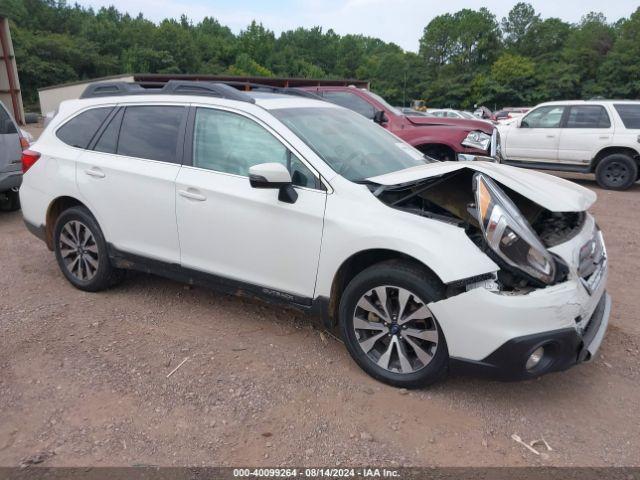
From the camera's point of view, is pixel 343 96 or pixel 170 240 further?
pixel 343 96

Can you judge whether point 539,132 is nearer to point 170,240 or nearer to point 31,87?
point 170,240

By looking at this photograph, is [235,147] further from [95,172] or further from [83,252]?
[83,252]

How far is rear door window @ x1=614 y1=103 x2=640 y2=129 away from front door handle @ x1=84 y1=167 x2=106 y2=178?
31.9 feet

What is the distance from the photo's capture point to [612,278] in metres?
4.77

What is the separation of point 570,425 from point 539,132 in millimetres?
9262

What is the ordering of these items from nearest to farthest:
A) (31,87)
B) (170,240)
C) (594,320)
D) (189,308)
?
(594,320) < (170,240) < (189,308) < (31,87)

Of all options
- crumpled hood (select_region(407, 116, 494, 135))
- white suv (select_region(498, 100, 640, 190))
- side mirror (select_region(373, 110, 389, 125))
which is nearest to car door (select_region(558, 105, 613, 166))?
white suv (select_region(498, 100, 640, 190))

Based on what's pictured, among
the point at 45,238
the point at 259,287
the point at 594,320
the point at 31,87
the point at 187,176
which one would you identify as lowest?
the point at 31,87

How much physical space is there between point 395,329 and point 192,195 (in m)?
1.68

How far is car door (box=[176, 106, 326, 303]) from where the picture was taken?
3.15 metres

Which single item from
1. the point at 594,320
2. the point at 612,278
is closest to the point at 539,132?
the point at 612,278

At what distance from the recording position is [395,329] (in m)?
2.92

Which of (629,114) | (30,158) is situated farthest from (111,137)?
(629,114)

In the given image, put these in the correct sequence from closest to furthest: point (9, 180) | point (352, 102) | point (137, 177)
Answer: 1. point (137, 177)
2. point (9, 180)
3. point (352, 102)
